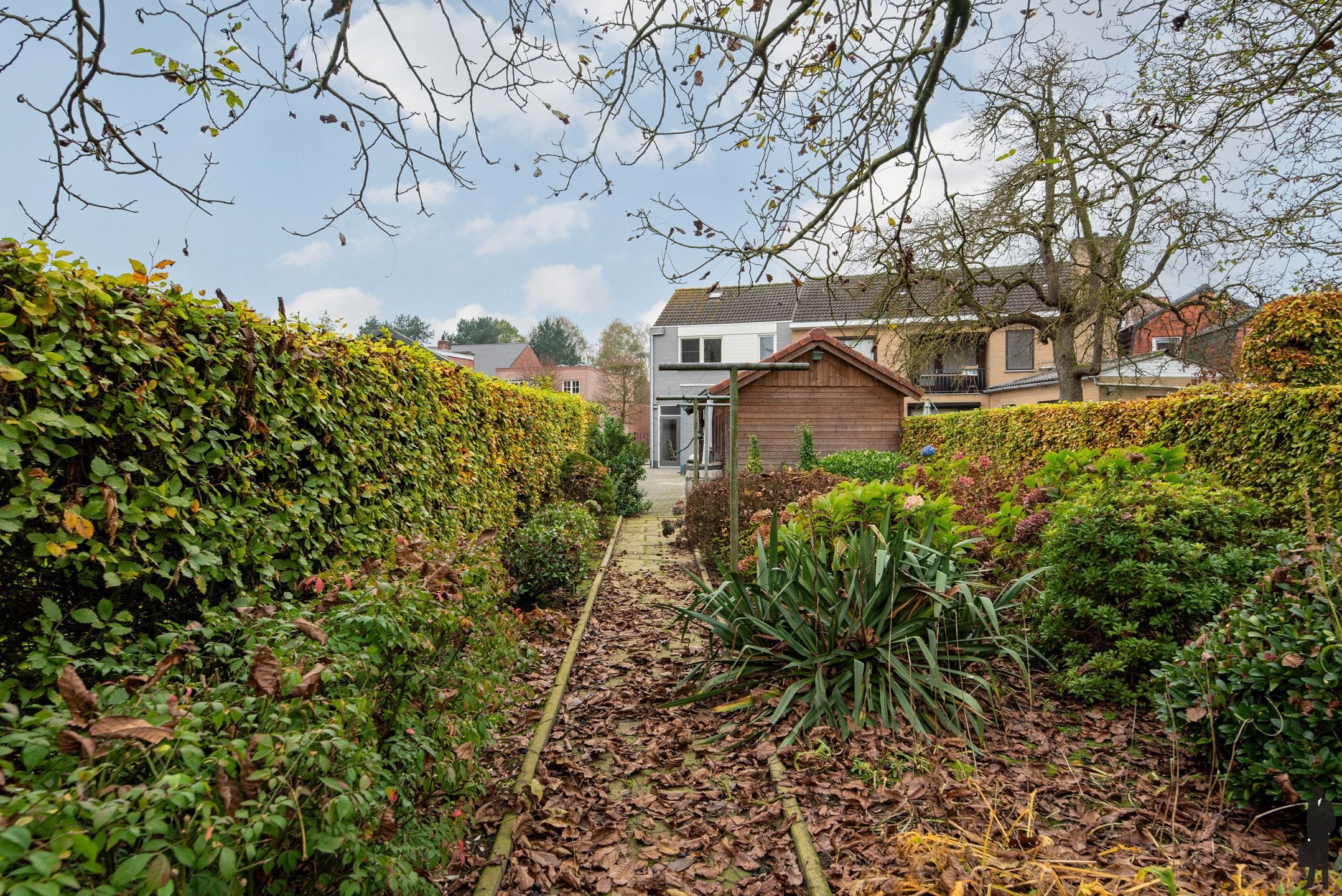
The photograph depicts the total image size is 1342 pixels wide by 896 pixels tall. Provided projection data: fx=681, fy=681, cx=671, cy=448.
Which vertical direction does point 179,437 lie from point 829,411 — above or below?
below

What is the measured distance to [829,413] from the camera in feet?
65.3

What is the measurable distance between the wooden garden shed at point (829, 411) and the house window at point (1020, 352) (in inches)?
548

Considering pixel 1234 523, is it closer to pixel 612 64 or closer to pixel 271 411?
pixel 612 64

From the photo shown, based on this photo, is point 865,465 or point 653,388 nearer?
point 865,465

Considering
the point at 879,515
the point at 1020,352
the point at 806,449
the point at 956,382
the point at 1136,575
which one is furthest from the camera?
the point at 956,382

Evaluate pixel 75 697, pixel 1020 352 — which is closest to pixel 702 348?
pixel 1020 352

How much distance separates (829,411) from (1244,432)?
1311 centimetres

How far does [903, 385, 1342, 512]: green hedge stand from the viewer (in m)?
6.03

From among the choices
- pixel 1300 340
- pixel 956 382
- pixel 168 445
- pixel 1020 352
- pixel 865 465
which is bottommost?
pixel 865 465

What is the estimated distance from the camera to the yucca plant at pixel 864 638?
406 cm

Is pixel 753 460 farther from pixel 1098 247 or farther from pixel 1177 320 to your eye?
pixel 1177 320

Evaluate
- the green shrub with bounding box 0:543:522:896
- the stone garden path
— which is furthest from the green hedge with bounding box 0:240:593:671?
the stone garden path

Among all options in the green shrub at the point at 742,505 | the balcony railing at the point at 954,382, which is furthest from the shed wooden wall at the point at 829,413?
the balcony railing at the point at 954,382

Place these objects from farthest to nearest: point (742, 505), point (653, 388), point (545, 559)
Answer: point (653, 388) < point (742, 505) < point (545, 559)
